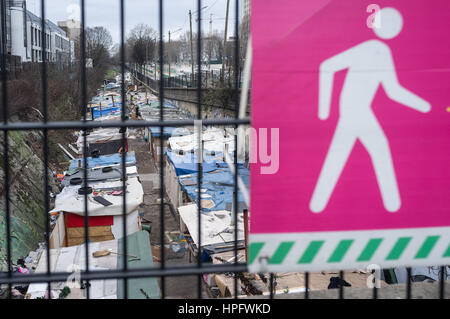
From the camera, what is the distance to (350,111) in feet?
7.43

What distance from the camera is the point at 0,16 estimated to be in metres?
2.35

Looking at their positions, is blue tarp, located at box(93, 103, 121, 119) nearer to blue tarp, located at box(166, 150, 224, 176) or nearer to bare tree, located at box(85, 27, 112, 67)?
blue tarp, located at box(166, 150, 224, 176)

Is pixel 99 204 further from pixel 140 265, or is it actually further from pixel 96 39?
pixel 140 265

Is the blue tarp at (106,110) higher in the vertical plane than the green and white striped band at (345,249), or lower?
lower

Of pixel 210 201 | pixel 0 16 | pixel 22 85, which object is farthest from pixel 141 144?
pixel 0 16

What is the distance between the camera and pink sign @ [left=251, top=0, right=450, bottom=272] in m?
2.22

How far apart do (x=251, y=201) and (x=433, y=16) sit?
1182 millimetres

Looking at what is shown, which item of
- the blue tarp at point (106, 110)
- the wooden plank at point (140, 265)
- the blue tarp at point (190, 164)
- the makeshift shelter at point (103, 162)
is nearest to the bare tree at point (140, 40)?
the wooden plank at point (140, 265)

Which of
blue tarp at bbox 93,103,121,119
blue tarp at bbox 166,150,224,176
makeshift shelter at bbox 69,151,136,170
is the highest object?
blue tarp at bbox 93,103,121,119

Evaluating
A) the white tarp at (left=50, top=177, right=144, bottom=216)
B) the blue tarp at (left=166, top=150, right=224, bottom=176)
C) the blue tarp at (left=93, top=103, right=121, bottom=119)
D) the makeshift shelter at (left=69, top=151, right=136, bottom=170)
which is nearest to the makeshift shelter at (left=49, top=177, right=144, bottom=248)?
the white tarp at (left=50, top=177, right=144, bottom=216)

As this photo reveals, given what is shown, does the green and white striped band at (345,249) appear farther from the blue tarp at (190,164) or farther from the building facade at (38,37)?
the blue tarp at (190,164)

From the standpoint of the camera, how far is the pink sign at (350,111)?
2221mm

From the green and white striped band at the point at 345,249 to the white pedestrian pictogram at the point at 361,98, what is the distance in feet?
0.56

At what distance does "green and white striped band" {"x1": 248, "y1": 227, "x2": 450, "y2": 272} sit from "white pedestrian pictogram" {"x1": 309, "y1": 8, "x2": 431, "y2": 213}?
6.8 inches
